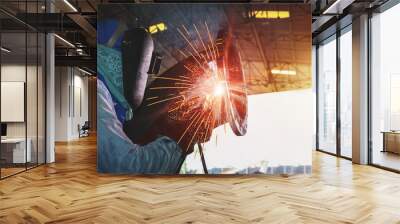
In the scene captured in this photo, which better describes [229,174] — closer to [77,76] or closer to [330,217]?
[330,217]

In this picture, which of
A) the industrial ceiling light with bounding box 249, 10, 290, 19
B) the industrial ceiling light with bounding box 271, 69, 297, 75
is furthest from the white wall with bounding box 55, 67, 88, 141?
the industrial ceiling light with bounding box 271, 69, 297, 75

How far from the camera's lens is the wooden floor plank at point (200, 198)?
4.04 metres

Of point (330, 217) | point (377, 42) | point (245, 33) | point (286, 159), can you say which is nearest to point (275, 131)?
point (286, 159)

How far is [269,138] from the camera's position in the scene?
677 cm

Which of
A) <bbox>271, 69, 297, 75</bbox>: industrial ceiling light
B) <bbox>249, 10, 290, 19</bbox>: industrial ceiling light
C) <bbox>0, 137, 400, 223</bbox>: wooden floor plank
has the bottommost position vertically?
<bbox>0, 137, 400, 223</bbox>: wooden floor plank

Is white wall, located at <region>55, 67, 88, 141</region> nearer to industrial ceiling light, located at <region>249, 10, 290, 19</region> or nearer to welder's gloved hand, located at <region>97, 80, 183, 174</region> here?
welder's gloved hand, located at <region>97, 80, 183, 174</region>

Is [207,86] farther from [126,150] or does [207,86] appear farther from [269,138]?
[126,150]

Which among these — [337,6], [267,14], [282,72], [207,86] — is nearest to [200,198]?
[207,86]

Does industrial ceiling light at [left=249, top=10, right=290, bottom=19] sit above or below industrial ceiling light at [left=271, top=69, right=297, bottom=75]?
above

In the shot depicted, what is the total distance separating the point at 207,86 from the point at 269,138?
4.94 ft

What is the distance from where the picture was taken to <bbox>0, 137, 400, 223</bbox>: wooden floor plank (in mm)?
4035

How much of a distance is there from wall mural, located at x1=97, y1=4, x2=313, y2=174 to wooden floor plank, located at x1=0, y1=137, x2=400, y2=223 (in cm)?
45

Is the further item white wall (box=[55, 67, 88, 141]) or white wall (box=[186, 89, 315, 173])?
white wall (box=[55, 67, 88, 141])

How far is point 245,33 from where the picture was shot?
6.78m
